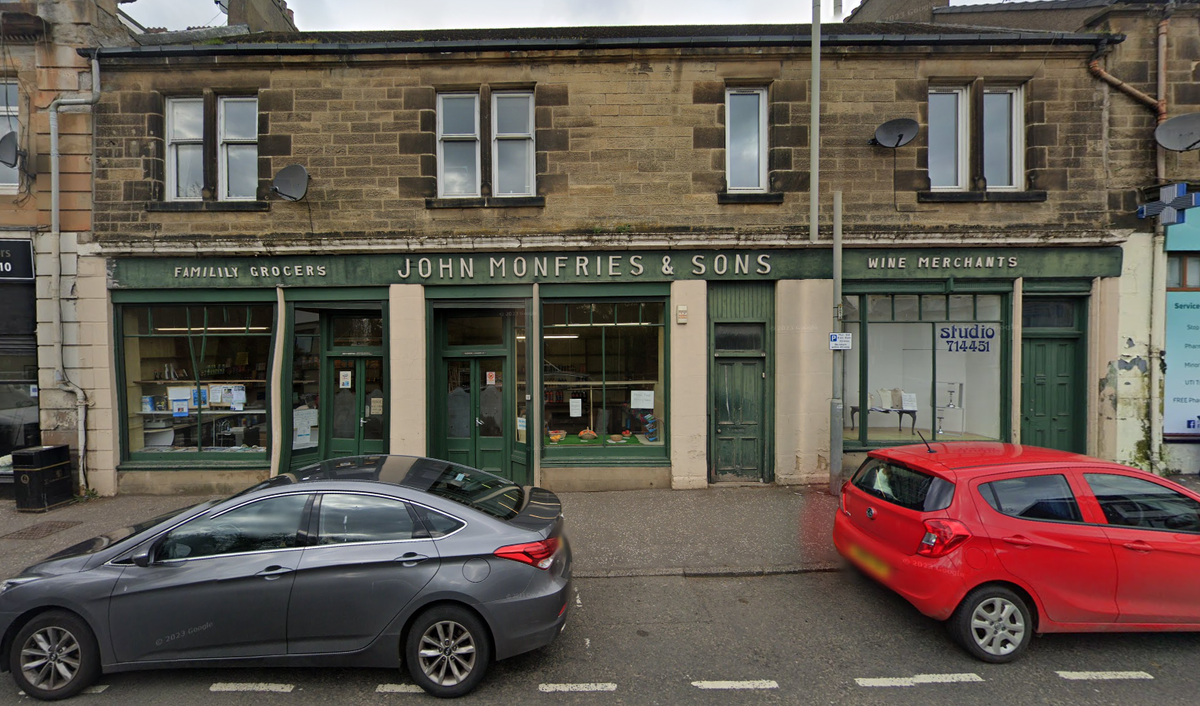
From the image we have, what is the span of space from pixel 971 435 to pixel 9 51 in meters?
16.5

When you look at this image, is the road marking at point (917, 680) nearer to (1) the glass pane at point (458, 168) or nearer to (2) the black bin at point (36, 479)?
(1) the glass pane at point (458, 168)

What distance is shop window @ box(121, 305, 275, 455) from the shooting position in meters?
8.51

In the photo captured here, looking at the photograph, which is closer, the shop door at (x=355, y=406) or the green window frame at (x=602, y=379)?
the green window frame at (x=602, y=379)

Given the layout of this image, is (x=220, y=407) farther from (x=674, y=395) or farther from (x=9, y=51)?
(x=674, y=395)

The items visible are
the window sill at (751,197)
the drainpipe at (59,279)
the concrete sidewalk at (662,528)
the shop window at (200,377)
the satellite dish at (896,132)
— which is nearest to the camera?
the concrete sidewalk at (662,528)

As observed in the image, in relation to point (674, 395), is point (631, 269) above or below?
above

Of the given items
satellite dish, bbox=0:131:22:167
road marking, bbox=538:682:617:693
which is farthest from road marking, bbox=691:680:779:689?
satellite dish, bbox=0:131:22:167

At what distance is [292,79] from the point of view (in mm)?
8234

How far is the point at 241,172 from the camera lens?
8.49 meters

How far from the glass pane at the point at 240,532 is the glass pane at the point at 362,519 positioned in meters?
0.20

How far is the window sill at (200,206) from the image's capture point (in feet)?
26.8

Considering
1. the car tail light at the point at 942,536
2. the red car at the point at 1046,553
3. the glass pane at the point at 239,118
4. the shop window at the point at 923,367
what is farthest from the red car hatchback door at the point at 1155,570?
the glass pane at the point at 239,118

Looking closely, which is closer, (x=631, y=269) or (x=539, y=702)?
(x=539, y=702)

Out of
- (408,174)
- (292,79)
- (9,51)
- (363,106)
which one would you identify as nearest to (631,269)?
(408,174)
